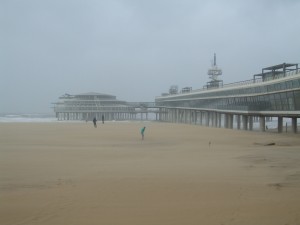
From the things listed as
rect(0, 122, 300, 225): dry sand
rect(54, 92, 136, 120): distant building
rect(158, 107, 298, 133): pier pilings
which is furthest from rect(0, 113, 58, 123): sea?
rect(0, 122, 300, 225): dry sand

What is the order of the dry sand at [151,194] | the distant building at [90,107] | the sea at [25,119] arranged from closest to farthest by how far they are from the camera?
1. the dry sand at [151,194]
2. the sea at [25,119]
3. the distant building at [90,107]

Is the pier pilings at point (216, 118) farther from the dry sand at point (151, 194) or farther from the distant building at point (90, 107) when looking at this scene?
the dry sand at point (151, 194)

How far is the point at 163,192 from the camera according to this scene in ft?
25.8

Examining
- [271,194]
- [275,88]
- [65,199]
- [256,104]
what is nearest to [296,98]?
[275,88]

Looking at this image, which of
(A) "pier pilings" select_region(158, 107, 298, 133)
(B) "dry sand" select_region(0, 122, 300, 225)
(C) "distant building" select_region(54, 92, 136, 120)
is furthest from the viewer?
(C) "distant building" select_region(54, 92, 136, 120)

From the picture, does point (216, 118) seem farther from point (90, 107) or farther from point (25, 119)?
point (25, 119)

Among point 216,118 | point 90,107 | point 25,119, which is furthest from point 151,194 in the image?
point 90,107

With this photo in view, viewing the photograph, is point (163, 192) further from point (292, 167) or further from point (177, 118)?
point (177, 118)

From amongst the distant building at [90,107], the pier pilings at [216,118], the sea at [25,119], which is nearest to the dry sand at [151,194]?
the pier pilings at [216,118]

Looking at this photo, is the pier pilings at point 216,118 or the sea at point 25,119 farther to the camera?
the sea at point 25,119

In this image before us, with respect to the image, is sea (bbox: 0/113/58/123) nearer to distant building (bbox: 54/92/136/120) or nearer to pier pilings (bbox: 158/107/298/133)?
distant building (bbox: 54/92/136/120)

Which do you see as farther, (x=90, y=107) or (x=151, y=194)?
(x=90, y=107)

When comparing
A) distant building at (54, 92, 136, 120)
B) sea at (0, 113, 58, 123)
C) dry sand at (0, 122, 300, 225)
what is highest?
distant building at (54, 92, 136, 120)

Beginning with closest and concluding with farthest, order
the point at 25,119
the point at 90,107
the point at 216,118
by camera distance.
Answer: the point at 216,118
the point at 25,119
the point at 90,107
